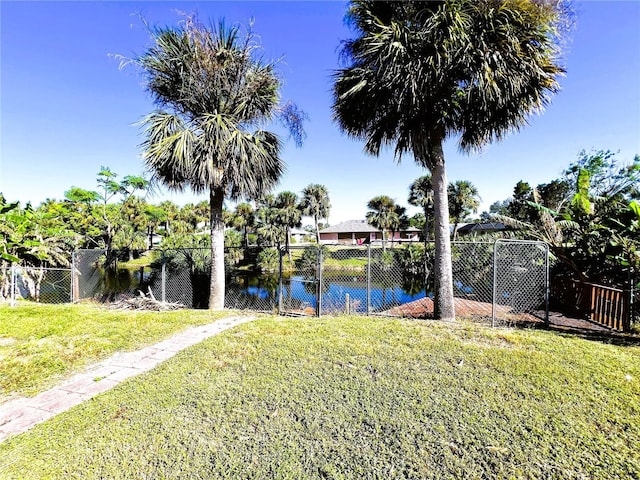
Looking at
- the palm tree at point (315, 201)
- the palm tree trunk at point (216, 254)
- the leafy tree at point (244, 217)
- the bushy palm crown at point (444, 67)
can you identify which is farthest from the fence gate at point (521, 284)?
the leafy tree at point (244, 217)

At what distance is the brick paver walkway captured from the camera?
8.91 feet

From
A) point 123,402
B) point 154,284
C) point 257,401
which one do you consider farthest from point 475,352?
point 154,284

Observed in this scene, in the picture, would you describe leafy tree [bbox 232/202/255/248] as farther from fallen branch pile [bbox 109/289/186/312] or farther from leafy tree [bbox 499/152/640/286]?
leafy tree [bbox 499/152/640/286]

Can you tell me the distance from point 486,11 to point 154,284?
13.2 metres

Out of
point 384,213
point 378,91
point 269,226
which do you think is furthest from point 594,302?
point 384,213

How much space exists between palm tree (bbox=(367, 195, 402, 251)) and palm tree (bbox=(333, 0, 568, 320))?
2276 centimetres

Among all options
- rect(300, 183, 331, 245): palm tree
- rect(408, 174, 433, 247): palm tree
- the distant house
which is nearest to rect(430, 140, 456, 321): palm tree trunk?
rect(408, 174, 433, 247): palm tree

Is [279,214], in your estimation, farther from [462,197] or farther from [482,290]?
[482,290]

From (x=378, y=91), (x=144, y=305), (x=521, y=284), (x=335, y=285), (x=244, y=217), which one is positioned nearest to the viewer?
(x=378, y=91)

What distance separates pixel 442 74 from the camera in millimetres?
5457

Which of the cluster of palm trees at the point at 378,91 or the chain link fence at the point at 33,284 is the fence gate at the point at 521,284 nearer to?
the cluster of palm trees at the point at 378,91

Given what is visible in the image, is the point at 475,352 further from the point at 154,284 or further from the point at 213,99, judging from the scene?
the point at 154,284

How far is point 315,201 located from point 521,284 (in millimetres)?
24351

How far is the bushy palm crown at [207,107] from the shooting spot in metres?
6.75
